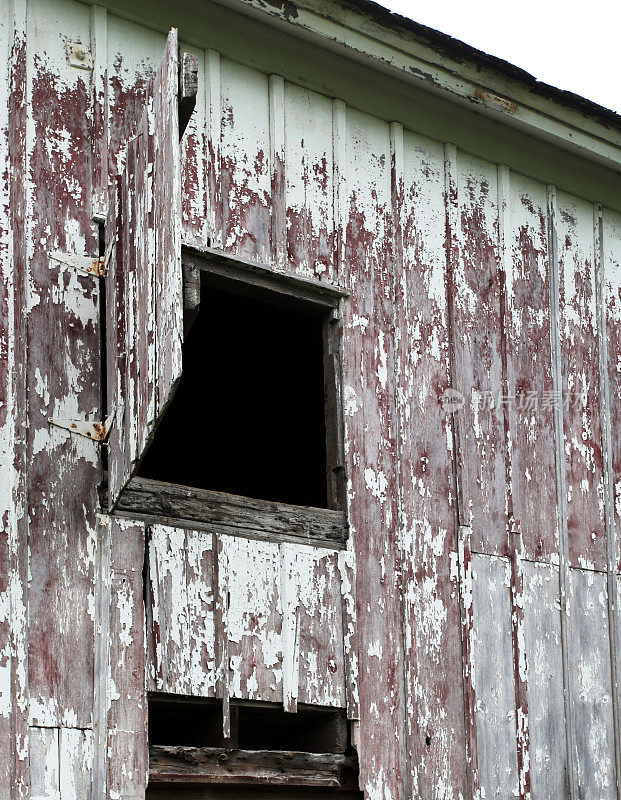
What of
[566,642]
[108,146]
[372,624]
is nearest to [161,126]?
[108,146]

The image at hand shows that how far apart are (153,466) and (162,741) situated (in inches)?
126

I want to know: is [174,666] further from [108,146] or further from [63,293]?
[108,146]

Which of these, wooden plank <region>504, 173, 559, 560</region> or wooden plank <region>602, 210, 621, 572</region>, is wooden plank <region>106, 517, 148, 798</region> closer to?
wooden plank <region>504, 173, 559, 560</region>

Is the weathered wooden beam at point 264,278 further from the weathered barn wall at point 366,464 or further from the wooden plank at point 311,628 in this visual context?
the wooden plank at point 311,628

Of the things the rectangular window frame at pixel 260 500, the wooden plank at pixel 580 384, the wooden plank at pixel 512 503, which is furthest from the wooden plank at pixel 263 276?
the wooden plank at pixel 580 384

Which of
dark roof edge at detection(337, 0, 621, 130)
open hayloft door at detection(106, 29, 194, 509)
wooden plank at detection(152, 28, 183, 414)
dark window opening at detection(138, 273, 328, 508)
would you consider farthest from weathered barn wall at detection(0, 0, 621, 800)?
dark window opening at detection(138, 273, 328, 508)

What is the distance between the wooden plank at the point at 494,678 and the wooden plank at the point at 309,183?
167cm

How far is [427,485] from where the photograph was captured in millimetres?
6320

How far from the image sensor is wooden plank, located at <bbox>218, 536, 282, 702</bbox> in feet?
17.6

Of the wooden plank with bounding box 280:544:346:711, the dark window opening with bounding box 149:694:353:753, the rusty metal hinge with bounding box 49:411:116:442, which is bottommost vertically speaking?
the dark window opening with bounding box 149:694:353:753

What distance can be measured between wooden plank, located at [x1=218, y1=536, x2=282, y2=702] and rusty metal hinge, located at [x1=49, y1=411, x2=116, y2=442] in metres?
0.68

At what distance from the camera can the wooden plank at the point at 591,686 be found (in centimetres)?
659

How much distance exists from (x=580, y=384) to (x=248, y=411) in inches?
131

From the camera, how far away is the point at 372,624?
232 inches
